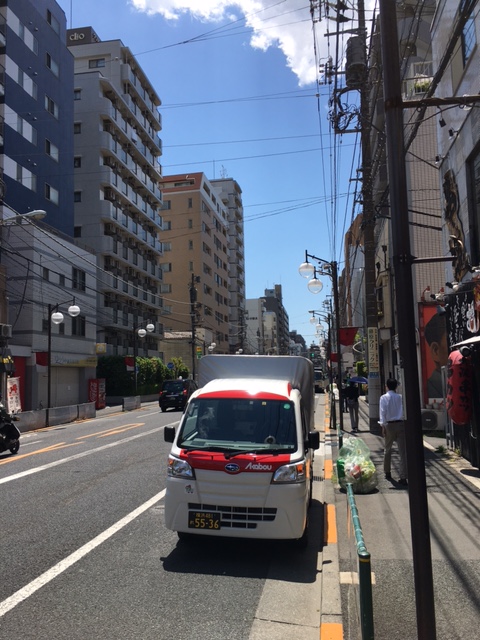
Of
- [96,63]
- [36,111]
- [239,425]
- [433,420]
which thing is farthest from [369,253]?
[96,63]

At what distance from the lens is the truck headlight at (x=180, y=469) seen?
643 centimetres

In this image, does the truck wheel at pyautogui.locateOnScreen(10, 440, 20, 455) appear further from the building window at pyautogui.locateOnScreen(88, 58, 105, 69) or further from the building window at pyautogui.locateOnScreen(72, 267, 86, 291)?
the building window at pyautogui.locateOnScreen(88, 58, 105, 69)

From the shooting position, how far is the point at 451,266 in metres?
13.2

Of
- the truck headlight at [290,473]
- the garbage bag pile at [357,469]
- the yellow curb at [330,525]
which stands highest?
the truck headlight at [290,473]

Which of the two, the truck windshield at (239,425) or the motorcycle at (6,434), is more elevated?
the truck windshield at (239,425)

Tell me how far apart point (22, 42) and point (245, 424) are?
1567 inches

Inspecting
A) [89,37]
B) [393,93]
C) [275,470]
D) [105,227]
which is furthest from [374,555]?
[89,37]

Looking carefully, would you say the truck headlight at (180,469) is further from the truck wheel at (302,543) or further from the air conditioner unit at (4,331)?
the air conditioner unit at (4,331)

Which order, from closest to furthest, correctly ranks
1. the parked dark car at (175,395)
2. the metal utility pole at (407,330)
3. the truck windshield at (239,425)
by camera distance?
1. the metal utility pole at (407,330)
2. the truck windshield at (239,425)
3. the parked dark car at (175,395)

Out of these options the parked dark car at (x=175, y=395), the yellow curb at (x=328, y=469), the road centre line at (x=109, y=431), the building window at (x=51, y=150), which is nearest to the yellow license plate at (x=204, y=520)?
the yellow curb at (x=328, y=469)

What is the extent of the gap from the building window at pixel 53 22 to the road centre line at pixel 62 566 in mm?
44570

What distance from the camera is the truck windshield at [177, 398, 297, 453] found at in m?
6.83

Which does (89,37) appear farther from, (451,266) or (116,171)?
(451,266)

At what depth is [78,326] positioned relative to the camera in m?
41.8
